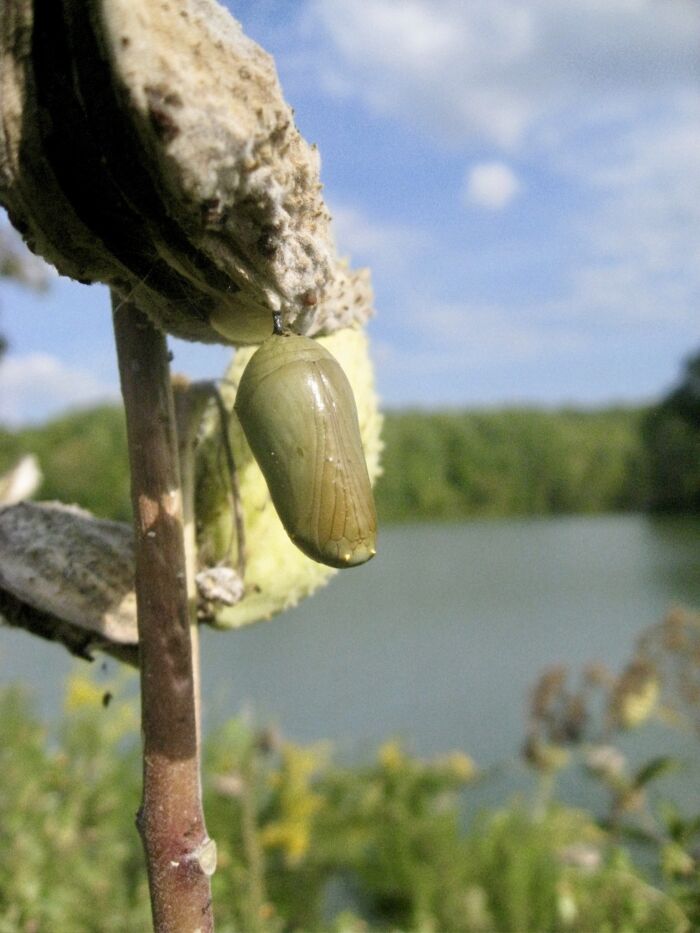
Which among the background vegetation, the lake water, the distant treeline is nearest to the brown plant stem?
the background vegetation

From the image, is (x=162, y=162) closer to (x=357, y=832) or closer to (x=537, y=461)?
(x=357, y=832)

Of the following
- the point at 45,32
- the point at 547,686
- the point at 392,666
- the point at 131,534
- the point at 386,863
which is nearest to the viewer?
the point at 45,32

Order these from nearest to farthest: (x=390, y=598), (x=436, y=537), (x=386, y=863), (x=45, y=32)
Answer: (x=45, y=32), (x=386, y=863), (x=390, y=598), (x=436, y=537)

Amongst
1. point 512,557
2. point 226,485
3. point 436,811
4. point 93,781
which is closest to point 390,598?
point 512,557

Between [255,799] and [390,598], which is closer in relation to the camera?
[255,799]

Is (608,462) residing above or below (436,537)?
above

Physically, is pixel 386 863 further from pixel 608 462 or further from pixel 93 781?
pixel 608 462

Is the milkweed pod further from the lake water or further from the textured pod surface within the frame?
the lake water
